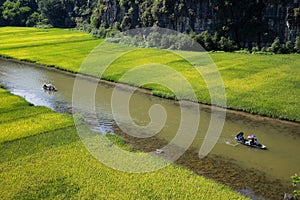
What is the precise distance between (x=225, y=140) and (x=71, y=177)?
10.8 m

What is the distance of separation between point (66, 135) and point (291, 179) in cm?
1345

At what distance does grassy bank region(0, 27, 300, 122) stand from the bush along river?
1.73m

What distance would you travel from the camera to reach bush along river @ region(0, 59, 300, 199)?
18.6 metres

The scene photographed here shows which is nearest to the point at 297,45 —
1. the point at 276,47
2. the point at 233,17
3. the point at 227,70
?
the point at 276,47

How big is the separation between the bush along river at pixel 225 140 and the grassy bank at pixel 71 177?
5.67ft

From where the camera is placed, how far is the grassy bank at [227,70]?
3016 centimetres

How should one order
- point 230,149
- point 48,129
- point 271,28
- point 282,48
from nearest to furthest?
point 230,149 < point 48,129 < point 282,48 < point 271,28

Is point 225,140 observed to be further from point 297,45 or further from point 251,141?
point 297,45

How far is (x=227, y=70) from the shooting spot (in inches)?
1644

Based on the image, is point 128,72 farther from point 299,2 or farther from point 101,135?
point 299,2

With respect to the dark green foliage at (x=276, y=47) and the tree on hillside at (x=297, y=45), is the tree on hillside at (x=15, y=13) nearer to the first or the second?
the dark green foliage at (x=276, y=47)

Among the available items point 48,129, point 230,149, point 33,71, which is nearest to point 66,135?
point 48,129

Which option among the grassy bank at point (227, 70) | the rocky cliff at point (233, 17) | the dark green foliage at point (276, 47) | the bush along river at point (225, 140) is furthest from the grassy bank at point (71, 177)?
the rocky cliff at point (233, 17)

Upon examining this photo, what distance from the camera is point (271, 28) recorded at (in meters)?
58.8
